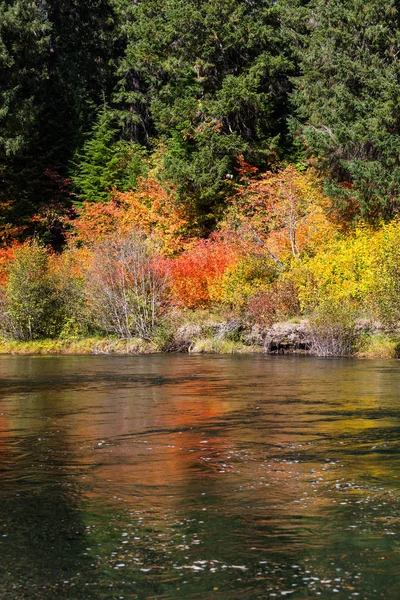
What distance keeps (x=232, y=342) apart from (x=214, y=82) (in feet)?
71.7

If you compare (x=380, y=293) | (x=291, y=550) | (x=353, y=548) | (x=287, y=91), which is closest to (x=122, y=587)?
(x=291, y=550)

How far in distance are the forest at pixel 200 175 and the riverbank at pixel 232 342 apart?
0.09 m

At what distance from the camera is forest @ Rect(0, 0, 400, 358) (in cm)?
3653

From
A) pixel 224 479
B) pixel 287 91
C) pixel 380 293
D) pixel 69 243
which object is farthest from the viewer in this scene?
pixel 287 91

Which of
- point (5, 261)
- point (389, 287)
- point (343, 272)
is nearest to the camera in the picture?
point (389, 287)

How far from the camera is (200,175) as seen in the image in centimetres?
4841

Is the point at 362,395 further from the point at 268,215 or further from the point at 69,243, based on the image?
the point at 69,243

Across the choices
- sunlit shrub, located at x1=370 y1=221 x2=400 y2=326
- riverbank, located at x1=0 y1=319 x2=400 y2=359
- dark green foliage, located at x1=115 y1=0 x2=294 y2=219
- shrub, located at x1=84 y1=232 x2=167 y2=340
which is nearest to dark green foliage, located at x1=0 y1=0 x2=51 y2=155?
dark green foliage, located at x1=115 y1=0 x2=294 y2=219

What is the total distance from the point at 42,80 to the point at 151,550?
175 feet

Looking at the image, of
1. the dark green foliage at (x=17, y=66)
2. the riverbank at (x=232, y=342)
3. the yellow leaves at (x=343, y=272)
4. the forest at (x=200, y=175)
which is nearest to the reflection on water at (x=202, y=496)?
the riverbank at (x=232, y=342)

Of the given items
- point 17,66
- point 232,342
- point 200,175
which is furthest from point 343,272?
point 17,66

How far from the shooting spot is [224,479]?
1012cm

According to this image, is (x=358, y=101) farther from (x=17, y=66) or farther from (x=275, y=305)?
(x=17, y=66)

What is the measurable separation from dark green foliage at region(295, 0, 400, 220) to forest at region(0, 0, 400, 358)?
0.37 feet
